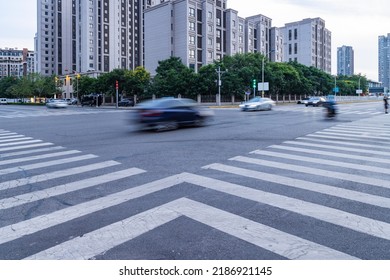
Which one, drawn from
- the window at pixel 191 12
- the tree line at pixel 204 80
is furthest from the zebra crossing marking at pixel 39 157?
the window at pixel 191 12

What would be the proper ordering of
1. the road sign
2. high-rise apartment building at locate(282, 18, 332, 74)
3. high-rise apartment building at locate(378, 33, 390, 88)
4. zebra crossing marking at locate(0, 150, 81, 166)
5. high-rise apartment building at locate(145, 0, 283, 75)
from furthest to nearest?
high-rise apartment building at locate(378, 33, 390, 88) < high-rise apartment building at locate(282, 18, 332, 74) < high-rise apartment building at locate(145, 0, 283, 75) < the road sign < zebra crossing marking at locate(0, 150, 81, 166)

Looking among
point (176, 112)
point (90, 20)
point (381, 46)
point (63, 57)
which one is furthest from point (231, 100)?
point (381, 46)

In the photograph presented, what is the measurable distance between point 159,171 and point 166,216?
9.16 ft

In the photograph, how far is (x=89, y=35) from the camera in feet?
365

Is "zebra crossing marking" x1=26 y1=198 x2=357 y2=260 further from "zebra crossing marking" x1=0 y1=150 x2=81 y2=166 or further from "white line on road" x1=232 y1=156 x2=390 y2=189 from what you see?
"zebra crossing marking" x1=0 y1=150 x2=81 y2=166

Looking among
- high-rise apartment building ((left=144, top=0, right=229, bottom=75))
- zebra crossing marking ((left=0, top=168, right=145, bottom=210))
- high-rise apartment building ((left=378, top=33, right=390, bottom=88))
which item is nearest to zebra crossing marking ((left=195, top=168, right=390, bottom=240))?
zebra crossing marking ((left=0, top=168, right=145, bottom=210))

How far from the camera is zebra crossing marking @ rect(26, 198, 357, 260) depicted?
3.78 metres

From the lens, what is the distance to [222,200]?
18.2ft

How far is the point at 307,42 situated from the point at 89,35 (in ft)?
239

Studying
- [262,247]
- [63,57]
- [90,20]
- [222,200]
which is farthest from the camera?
[63,57]

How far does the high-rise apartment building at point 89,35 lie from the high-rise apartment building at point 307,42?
52.3 metres

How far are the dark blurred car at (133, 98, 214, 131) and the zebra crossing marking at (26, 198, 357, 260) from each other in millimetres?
10389

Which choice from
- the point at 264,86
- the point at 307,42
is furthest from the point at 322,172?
the point at 307,42

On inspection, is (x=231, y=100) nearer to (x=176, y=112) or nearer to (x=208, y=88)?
(x=208, y=88)
